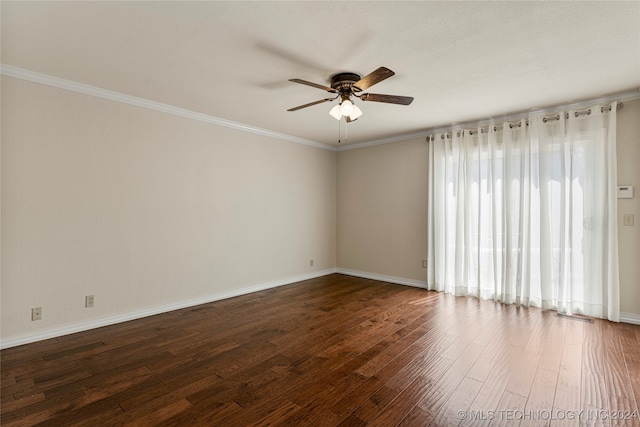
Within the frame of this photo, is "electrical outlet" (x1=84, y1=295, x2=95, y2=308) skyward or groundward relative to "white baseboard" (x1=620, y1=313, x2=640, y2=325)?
skyward

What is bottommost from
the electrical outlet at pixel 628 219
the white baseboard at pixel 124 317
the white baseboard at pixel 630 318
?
the white baseboard at pixel 124 317

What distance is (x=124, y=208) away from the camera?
11.6 feet

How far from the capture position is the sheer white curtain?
3.57 m

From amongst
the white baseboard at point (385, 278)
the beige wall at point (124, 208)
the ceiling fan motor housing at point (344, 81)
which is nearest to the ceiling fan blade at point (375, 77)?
the ceiling fan motor housing at point (344, 81)

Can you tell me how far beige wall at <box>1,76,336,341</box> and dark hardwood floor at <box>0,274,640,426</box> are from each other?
0.45 meters

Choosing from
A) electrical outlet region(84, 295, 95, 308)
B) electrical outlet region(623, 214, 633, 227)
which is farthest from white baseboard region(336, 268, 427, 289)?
electrical outlet region(84, 295, 95, 308)

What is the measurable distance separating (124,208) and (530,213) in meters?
5.00

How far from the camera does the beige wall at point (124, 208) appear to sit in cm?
291

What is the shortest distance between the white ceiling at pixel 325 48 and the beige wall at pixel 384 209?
5.67 ft

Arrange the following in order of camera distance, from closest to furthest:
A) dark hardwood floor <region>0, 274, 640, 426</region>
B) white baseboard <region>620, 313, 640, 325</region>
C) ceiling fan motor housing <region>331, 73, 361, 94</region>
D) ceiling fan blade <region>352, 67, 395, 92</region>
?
1. dark hardwood floor <region>0, 274, 640, 426</region>
2. ceiling fan blade <region>352, 67, 395, 92</region>
3. ceiling fan motor housing <region>331, 73, 361, 94</region>
4. white baseboard <region>620, 313, 640, 325</region>

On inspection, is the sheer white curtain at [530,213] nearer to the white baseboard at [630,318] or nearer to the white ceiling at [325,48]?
the white baseboard at [630,318]

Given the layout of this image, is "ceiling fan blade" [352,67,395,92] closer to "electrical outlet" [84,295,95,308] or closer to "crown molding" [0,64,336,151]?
"crown molding" [0,64,336,151]

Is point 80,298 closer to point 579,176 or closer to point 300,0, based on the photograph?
point 300,0

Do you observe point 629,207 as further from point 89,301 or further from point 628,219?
point 89,301
